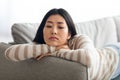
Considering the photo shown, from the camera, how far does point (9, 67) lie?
4.45 feet

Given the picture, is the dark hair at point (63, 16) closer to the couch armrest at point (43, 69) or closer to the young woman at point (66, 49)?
the young woman at point (66, 49)

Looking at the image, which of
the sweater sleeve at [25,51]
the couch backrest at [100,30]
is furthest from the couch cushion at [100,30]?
the sweater sleeve at [25,51]

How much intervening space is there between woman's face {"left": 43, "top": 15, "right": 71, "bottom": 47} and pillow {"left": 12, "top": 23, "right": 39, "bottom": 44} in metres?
0.21

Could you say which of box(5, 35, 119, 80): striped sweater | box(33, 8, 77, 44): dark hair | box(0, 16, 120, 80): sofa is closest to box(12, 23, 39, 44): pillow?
box(0, 16, 120, 80): sofa

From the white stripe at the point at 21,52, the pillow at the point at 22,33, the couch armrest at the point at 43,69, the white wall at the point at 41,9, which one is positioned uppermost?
the white wall at the point at 41,9

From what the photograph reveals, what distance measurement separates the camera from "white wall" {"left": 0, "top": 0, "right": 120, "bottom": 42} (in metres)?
2.00

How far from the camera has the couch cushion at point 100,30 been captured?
1.90m

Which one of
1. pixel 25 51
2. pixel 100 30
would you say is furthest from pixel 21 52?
pixel 100 30

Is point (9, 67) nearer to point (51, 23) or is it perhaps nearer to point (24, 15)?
point (51, 23)

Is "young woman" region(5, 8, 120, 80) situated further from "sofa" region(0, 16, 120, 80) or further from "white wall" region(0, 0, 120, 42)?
"white wall" region(0, 0, 120, 42)

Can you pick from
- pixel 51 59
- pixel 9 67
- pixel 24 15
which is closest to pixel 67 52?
pixel 51 59

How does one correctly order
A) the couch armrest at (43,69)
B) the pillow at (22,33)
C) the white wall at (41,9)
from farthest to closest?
the white wall at (41,9) < the pillow at (22,33) < the couch armrest at (43,69)

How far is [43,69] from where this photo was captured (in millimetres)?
1223

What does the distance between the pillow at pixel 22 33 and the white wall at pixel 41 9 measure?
0.41 metres
